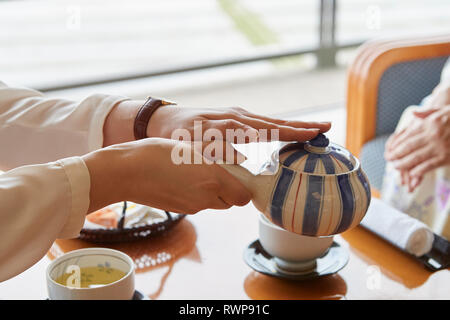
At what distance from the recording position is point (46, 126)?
1271 mm

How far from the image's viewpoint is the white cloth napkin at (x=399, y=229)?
4.48 feet

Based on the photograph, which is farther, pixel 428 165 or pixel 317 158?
pixel 428 165

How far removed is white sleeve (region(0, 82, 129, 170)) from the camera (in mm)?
1248

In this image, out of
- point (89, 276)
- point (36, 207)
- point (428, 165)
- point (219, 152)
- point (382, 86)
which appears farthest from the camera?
point (382, 86)

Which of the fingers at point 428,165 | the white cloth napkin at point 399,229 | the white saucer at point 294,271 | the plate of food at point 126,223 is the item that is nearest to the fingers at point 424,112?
the fingers at point 428,165

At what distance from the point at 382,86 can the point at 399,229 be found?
1214 millimetres

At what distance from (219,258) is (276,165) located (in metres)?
0.43

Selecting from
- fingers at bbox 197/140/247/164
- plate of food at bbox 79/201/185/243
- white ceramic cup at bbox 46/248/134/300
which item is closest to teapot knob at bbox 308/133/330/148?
fingers at bbox 197/140/247/164

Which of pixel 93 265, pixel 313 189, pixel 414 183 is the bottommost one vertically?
pixel 414 183

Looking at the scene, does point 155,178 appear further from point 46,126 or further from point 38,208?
point 46,126

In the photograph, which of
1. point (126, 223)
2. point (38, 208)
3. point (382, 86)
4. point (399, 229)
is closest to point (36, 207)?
point (38, 208)

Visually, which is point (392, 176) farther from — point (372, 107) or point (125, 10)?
point (125, 10)

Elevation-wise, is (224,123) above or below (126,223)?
above

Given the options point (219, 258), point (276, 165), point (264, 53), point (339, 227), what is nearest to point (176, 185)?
point (276, 165)
